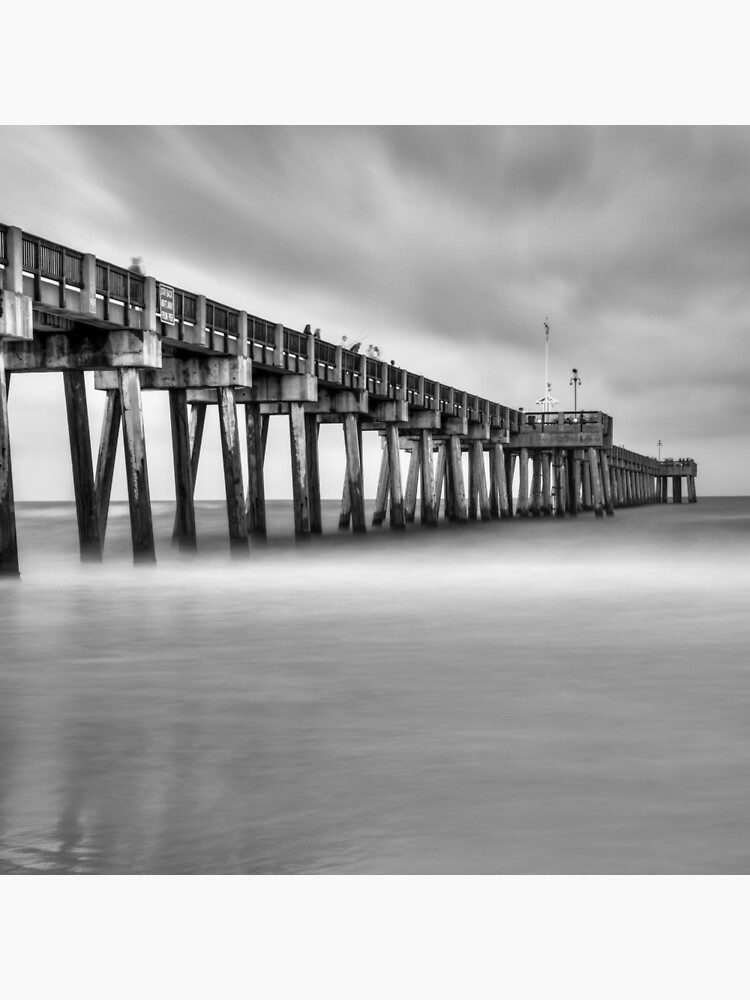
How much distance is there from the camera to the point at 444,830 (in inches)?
251

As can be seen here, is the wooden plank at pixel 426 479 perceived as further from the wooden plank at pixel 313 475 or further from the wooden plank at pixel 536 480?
the wooden plank at pixel 536 480

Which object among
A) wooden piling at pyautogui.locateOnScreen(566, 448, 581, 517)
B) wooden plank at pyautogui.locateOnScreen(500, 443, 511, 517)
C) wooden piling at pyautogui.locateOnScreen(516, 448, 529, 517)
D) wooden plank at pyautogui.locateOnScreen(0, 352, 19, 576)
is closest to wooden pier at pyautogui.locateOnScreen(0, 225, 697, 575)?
wooden plank at pyautogui.locateOnScreen(0, 352, 19, 576)

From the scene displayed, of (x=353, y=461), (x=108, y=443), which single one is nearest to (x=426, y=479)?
(x=353, y=461)

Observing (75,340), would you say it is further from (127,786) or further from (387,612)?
(127,786)

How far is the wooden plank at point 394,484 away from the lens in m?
44.6

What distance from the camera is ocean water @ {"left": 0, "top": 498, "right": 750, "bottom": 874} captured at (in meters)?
6.16

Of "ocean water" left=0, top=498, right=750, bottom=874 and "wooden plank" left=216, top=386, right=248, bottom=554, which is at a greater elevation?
"wooden plank" left=216, top=386, right=248, bottom=554

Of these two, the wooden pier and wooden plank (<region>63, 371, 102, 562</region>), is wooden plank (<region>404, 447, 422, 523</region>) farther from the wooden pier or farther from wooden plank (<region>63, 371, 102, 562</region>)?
wooden plank (<region>63, 371, 102, 562</region>)

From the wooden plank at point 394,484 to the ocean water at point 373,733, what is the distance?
24.2 m

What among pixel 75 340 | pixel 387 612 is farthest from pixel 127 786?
pixel 75 340

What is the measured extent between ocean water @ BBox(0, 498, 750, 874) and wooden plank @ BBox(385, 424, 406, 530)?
79.3 ft

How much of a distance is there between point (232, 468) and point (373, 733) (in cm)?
2068

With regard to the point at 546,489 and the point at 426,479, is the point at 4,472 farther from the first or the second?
the point at 546,489
